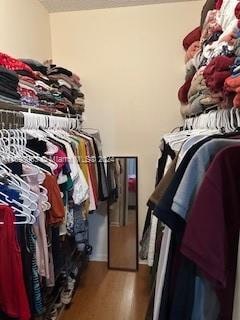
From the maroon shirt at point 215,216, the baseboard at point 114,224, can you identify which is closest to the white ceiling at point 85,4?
the baseboard at point 114,224

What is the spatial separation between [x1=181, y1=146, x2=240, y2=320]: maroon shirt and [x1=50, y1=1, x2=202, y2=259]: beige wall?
2.18 m

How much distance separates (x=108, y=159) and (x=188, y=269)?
7.12ft

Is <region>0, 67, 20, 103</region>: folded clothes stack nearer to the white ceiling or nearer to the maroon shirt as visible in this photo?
the maroon shirt

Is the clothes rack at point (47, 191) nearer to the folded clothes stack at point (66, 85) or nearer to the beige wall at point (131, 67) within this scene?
the folded clothes stack at point (66, 85)

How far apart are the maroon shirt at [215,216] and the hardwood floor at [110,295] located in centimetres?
170

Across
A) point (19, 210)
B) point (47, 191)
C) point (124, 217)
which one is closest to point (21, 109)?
point (47, 191)

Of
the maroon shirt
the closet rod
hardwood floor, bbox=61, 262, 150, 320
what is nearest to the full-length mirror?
hardwood floor, bbox=61, 262, 150, 320

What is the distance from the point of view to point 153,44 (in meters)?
2.83

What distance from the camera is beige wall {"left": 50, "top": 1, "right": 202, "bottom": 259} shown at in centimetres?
280

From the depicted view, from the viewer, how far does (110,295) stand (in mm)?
2451

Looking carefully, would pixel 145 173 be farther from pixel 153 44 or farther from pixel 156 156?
pixel 153 44

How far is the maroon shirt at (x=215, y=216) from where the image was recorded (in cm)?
71

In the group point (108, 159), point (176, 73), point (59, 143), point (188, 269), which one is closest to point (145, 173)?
point (108, 159)

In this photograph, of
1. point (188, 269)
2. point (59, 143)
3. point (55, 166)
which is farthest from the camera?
point (59, 143)
